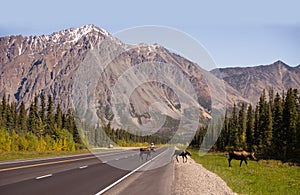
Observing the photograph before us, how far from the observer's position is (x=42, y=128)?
341ft

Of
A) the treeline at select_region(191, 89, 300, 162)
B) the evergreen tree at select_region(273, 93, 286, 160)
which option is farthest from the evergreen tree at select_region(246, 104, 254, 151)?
the evergreen tree at select_region(273, 93, 286, 160)

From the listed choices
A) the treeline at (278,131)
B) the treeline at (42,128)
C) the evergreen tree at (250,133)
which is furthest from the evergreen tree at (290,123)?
the treeline at (42,128)

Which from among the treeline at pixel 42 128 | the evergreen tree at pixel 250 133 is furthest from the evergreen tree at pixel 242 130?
the treeline at pixel 42 128

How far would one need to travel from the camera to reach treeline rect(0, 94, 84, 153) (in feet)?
258

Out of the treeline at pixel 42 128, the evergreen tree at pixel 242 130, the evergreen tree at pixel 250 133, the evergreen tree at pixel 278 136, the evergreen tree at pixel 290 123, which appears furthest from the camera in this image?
the evergreen tree at pixel 242 130

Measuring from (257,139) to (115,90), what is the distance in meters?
57.3

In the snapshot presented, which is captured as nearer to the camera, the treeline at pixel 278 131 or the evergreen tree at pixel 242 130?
the treeline at pixel 278 131

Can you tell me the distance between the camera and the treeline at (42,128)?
7875cm

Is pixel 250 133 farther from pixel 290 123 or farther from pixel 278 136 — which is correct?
pixel 290 123

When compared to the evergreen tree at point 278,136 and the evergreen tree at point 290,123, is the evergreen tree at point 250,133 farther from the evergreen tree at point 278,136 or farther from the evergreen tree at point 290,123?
the evergreen tree at point 290,123

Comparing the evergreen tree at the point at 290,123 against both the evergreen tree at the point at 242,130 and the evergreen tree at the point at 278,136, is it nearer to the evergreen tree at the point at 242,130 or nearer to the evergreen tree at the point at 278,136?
the evergreen tree at the point at 278,136

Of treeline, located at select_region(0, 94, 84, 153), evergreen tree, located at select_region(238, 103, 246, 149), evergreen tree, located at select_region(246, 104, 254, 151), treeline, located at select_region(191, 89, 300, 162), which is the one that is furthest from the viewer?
evergreen tree, located at select_region(238, 103, 246, 149)

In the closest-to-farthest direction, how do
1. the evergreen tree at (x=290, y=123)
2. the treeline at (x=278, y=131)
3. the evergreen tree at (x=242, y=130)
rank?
the evergreen tree at (x=290, y=123) < the treeline at (x=278, y=131) < the evergreen tree at (x=242, y=130)

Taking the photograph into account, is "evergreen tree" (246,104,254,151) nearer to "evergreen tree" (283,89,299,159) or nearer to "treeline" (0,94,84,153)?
"evergreen tree" (283,89,299,159)
